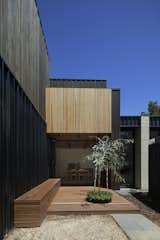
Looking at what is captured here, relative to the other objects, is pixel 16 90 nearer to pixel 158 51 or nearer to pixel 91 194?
pixel 91 194

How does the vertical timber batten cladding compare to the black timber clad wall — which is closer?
the vertical timber batten cladding

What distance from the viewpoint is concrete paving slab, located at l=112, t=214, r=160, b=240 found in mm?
6027

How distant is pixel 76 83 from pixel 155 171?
8308 millimetres

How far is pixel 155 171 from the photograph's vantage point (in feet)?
41.1

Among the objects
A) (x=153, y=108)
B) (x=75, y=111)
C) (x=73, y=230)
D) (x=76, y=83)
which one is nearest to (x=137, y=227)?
(x=73, y=230)

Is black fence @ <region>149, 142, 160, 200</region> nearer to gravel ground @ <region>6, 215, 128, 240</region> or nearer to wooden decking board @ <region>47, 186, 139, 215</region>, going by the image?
wooden decking board @ <region>47, 186, 139, 215</region>

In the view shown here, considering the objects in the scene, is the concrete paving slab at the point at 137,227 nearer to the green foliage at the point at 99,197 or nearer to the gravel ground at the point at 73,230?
the gravel ground at the point at 73,230

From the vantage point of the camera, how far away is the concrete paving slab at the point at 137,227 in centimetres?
603

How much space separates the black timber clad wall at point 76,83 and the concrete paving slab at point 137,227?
37.4 feet

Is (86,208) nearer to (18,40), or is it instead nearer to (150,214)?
(150,214)

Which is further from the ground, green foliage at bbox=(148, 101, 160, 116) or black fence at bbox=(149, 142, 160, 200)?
green foliage at bbox=(148, 101, 160, 116)

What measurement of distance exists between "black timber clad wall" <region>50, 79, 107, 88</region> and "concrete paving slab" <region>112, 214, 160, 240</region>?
11.4 metres

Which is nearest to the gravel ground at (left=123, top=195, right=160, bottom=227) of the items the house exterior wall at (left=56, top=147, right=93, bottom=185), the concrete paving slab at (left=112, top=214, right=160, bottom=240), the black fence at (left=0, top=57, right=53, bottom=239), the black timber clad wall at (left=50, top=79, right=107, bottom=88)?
the concrete paving slab at (left=112, top=214, right=160, bottom=240)

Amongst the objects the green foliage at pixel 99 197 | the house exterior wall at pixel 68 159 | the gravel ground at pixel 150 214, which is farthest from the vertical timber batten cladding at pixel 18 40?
the house exterior wall at pixel 68 159
